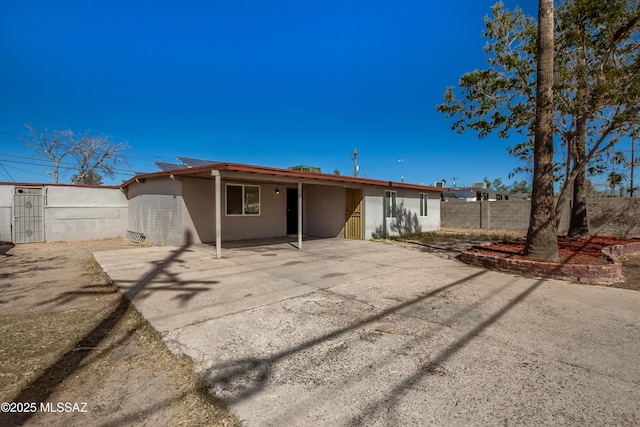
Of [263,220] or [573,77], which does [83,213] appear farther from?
[573,77]

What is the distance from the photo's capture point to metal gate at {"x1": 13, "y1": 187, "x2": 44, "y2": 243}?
11383mm

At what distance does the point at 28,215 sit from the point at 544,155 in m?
16.3

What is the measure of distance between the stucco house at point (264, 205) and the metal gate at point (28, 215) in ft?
9.40

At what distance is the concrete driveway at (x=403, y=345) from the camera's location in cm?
211

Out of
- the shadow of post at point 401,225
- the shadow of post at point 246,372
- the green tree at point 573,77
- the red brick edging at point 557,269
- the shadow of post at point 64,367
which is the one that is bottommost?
the shadow of post at point 64,367

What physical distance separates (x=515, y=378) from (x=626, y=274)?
5706 mm

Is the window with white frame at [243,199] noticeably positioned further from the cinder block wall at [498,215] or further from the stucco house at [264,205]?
the cinder block wall at [498,215]

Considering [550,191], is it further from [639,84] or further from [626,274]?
[639,84]

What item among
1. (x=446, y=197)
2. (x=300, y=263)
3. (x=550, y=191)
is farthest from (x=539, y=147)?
(x=446, y=197)

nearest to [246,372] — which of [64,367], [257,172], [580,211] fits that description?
[64,367]

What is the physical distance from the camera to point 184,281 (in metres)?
5.50

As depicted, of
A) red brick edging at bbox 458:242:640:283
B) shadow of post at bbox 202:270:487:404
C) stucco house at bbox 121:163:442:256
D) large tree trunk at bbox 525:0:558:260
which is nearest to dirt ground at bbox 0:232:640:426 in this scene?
shadow of post at bbox 202:270:487:404

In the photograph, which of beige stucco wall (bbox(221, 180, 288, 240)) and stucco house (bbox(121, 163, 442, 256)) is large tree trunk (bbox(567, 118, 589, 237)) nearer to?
stucco house (bbox(121, 163, 442, 256))

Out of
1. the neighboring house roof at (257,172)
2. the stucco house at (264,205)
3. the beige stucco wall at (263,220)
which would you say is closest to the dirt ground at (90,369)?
the neighboring house roof at (257,172)
